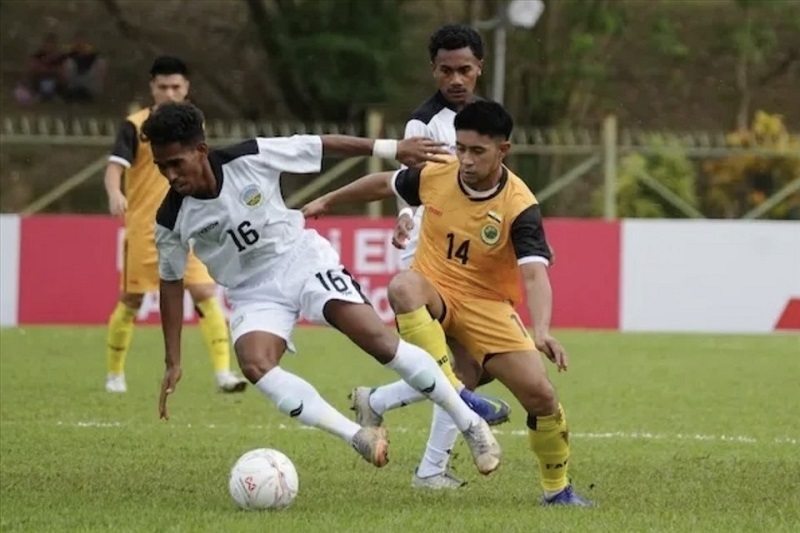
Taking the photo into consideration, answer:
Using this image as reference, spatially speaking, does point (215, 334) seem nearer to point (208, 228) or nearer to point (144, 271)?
point (144, 271)

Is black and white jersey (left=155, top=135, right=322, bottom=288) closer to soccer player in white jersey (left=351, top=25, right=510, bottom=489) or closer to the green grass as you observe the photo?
soccer player in white jersey (left=351, top=25, right=510, bottom=489)

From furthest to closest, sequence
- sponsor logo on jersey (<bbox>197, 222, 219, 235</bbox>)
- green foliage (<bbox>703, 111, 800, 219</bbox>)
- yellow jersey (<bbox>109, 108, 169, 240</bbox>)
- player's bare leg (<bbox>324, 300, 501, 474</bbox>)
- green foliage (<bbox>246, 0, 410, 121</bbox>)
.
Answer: green foliage (<bbox>246, 0, 410, 121</bbox>) → green foliage (<bbox>703, 111, 800, 219</bbox>) → yellow jersey (<bbox>109, 108, 169, 240</bbox>) → sponsor logo on jersey (<bbox>197, 222, 219, 235</bbox>) → player's bare leg (<bbox>324, 300, 501, 474</bbox>)

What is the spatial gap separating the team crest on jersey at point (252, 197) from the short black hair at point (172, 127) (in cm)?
32

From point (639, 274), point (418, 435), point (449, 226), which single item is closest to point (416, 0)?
point (639, 274)

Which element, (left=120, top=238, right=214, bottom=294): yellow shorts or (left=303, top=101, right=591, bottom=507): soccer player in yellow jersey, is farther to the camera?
(left=120, top=238, right=214, bottom=294): yellow shorts

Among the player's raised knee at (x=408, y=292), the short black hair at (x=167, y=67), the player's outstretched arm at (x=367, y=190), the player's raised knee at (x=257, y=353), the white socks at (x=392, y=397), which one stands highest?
the short black hair at (x=167, y=67)

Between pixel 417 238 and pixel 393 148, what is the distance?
1085 mm

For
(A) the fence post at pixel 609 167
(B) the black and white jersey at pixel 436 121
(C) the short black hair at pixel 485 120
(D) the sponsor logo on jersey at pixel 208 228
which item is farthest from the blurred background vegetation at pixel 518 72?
(D) the sponsor logo on jersey at pixel 208 228

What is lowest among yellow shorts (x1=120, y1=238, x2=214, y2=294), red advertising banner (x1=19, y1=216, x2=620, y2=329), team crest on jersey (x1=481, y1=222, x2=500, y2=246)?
red advertising banner (x1=19, y1=216, x2=620, y2=329)

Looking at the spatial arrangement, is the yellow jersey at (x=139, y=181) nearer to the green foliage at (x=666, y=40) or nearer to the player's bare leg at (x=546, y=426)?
the player's bare leg at (x=546, y=426)

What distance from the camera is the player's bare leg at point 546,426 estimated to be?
7.50 meters

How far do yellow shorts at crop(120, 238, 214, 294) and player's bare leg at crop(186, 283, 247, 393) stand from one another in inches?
2.5

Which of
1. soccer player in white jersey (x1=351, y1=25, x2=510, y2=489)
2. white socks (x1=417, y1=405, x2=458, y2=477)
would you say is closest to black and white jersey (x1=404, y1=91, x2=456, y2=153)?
soccer player in white jersey (x1=351, y1=25, x2=510, y2=489)

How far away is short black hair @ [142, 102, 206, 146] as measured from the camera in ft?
24.4
